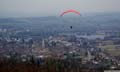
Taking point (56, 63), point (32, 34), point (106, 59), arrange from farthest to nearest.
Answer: point (32, 34) < point (106, 59) < point (56, 63)

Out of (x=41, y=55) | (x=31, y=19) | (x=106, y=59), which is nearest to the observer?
(x=106, y=59)

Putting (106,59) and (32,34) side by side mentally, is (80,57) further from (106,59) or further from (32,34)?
(32,34)

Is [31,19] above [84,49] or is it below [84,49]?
above

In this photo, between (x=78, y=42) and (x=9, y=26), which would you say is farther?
(x=9, y=26)

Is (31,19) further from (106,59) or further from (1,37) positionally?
(106,59)

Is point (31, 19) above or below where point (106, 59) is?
above

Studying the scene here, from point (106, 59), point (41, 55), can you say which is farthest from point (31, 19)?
point (106, 59)

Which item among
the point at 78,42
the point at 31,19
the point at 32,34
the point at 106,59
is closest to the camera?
the point at 106,59

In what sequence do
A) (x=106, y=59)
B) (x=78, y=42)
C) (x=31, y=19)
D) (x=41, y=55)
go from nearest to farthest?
(x=106, y=59), (x=41, y=55), (x=78, y=42), (x=31, y=19)

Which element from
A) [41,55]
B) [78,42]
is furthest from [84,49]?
[41,55]
